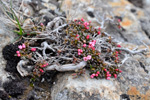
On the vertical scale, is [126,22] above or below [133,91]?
above

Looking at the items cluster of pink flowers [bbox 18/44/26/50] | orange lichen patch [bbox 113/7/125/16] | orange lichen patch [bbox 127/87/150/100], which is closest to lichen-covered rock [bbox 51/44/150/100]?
orange lichen patch [bbox 127/87/150/100]

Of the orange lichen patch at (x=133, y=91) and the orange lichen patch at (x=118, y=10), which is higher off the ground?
the orange lichen patch at (x=118, y=10)

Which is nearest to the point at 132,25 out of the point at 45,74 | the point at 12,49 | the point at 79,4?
the point at 79,4

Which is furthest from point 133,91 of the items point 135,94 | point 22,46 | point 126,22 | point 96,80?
point 126,22

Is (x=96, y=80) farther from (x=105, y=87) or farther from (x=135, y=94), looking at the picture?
(x=135, y=94)

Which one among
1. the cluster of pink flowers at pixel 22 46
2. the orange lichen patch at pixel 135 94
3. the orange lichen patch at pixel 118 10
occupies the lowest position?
the orange lichen patch at pixel 135 94

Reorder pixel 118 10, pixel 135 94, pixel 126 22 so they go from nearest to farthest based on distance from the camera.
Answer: pixel 135 94 < pixel 126 22 < pixel 118 10

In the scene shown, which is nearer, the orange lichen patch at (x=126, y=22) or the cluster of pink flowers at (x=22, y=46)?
the cluster of pink flowers at (x=22, y=46)

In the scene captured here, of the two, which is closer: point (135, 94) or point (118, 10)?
point (135, 94)

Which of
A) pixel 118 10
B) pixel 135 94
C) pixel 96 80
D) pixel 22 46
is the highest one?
pixel 22 46

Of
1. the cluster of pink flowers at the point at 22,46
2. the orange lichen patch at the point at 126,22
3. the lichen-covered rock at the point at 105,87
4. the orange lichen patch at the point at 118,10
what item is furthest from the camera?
the orange lichen patch at the point at 118,10

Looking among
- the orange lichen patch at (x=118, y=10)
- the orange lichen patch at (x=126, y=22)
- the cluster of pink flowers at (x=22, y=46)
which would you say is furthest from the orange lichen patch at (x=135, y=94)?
the orange lichen patch at (x=118, y=10)

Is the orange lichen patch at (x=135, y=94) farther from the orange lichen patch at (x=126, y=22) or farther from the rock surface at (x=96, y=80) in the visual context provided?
the orange lichen patch at (x=126, y=22)
